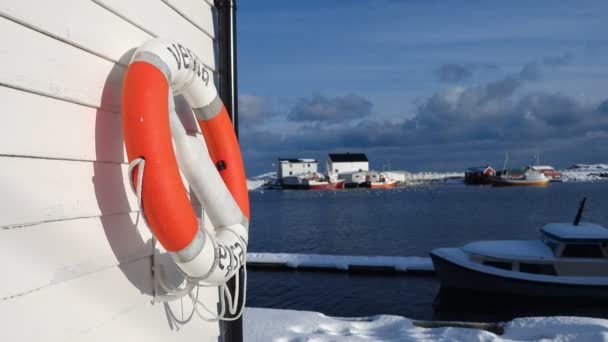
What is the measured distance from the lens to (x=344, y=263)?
17.3 meters

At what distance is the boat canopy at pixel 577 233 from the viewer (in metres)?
11.7

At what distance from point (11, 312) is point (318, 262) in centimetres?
1653

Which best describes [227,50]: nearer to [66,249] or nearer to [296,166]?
[66,249]

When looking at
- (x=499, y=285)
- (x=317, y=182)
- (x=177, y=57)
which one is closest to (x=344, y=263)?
(x=499, y=285)

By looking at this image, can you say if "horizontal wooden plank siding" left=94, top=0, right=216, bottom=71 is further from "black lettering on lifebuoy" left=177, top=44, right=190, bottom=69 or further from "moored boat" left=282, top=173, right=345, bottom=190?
"moored boat" left=282, top=173, right=345, bottom=190

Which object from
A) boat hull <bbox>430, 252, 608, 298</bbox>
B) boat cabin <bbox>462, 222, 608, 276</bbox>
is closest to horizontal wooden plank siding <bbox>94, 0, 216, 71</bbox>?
boat cabin <bbox>462, 222, 608, 276</bbox>

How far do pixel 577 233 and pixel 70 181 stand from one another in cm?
1279

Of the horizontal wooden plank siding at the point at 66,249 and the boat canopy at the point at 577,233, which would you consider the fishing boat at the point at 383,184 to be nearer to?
the boat canopy at the point at 577,233

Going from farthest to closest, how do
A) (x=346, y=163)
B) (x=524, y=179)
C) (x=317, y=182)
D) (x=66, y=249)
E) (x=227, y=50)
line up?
(x=524, y=179)
(x=346, y=163)
(x=317, y=182)
(x=227, y=50)
(x=66, y=249)

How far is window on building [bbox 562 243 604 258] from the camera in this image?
38.8 feet

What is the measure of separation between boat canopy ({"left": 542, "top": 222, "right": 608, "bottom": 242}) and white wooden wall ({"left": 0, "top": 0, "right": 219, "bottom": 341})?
1185cm

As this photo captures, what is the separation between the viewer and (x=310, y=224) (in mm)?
38344

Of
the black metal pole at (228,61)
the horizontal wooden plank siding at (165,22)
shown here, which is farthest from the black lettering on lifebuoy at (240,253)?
the horizontal wooden plank siding at (165,22)

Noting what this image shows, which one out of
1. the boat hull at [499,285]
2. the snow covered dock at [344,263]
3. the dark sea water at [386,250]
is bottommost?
the dark sea water at [386,250]
